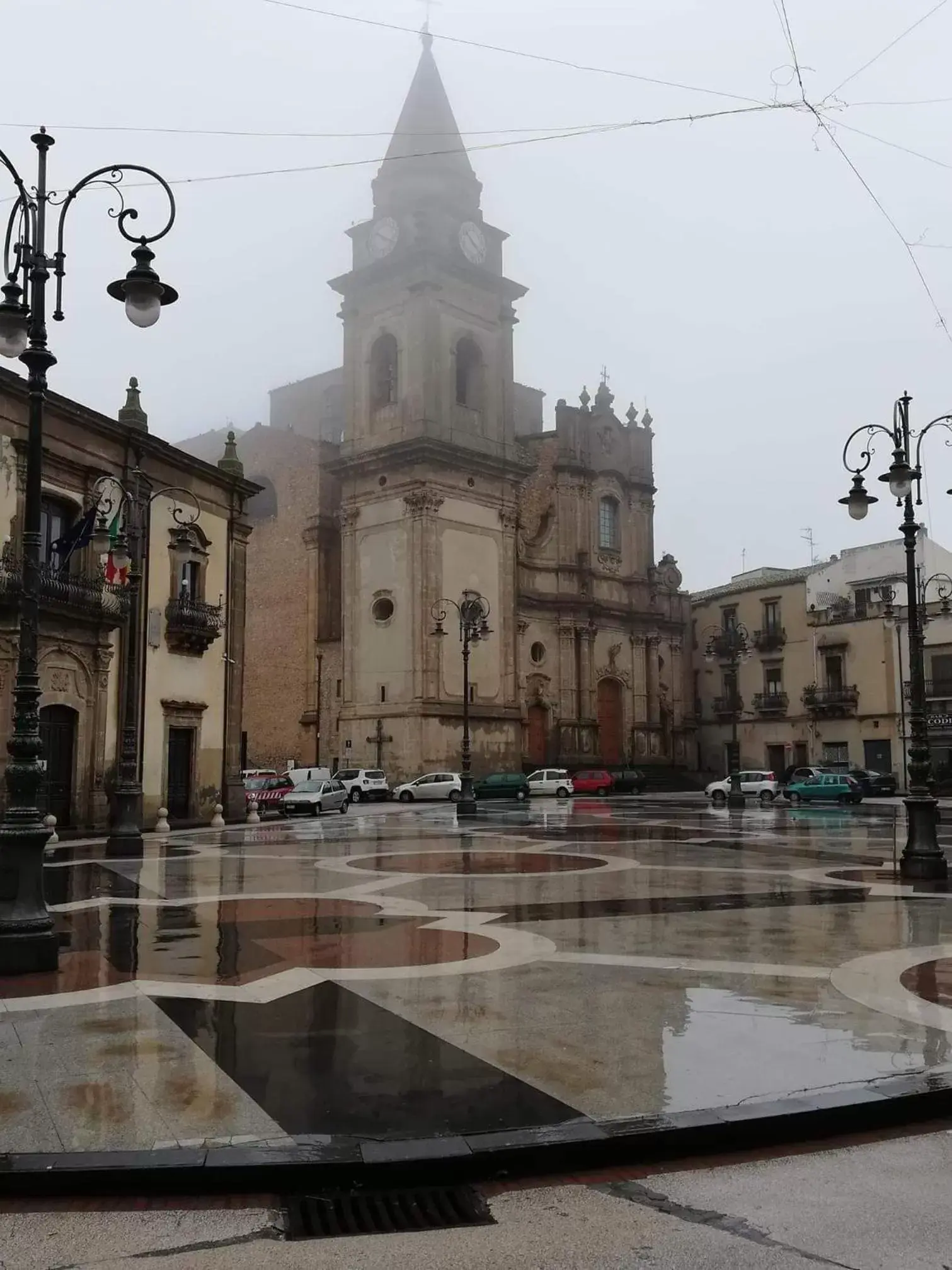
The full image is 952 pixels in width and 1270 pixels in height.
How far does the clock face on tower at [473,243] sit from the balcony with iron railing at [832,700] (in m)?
28.5

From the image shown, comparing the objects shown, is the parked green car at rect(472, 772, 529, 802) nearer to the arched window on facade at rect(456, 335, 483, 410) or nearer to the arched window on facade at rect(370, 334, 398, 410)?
the arched window on facade at rect(456, 335, 483, 410)

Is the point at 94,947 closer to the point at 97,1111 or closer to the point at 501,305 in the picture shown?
the point at 97,1111

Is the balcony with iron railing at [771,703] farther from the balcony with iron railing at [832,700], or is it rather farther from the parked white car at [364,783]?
the parked white car at [364,783]

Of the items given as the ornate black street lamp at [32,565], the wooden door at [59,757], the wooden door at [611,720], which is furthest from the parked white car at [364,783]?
the ornate black street lamp at [32,565]

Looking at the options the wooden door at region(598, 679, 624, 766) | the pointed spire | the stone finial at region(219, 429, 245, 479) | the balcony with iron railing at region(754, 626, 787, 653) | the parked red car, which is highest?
the pointed spire

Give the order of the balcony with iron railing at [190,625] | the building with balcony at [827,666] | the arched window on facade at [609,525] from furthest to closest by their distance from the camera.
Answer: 1. the arched window on facade at [609,525]
2. the building with balcony at [827,666]
3. the balcony with iron railing at [190,625]

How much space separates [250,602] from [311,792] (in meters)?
22.8

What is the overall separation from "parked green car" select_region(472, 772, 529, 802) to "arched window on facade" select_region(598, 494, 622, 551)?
17.8 meters

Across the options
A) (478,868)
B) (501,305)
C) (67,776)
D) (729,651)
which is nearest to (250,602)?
(501,305)

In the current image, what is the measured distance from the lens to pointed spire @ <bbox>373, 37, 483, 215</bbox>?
172 ft

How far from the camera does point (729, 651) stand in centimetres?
6238

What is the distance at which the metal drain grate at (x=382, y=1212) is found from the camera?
4.35m

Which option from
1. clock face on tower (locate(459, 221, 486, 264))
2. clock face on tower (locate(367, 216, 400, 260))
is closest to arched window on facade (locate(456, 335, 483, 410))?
clock face on tower (locate(459, 221, 486, 264))

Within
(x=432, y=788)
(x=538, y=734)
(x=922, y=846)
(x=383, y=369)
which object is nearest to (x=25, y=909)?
(x=922, y=846)
